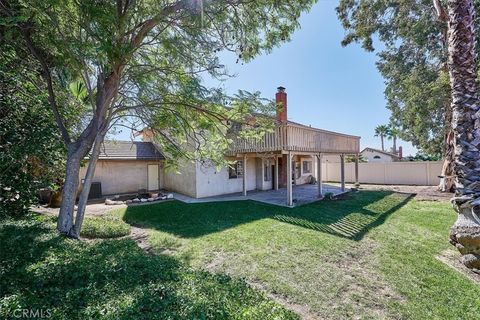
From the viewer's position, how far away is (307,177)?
21.1 m

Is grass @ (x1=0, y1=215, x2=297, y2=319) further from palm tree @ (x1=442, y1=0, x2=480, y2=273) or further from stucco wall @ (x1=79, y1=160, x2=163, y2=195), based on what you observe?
stucco wall @ (x1=79, y1=160, x2=163, y2=195)

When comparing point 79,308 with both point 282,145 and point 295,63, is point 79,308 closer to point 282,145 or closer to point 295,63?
point 282,145

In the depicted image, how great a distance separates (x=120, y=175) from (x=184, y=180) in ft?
15.2

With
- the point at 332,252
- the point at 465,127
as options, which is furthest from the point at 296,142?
the point at 465,127

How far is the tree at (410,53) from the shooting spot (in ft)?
40.2

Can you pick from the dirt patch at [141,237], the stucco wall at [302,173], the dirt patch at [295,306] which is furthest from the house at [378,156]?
the dirt patch at [295,306]

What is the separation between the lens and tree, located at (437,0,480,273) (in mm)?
4911

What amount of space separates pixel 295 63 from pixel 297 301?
1109 centimetres

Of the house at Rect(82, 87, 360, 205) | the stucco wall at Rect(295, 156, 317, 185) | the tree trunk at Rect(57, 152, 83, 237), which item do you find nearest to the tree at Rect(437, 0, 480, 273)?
the house at Rect(82, 87, 360, 205)

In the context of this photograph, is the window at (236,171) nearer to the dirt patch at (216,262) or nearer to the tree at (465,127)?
the dirt patch at (216,262)

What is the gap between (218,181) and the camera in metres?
14.8

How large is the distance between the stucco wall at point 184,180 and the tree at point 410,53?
1141 cm

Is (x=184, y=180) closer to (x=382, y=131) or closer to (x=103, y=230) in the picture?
(x=103, y=230)

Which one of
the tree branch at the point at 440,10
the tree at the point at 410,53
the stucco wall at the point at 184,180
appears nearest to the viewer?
the tree branch at the point at 440,10
